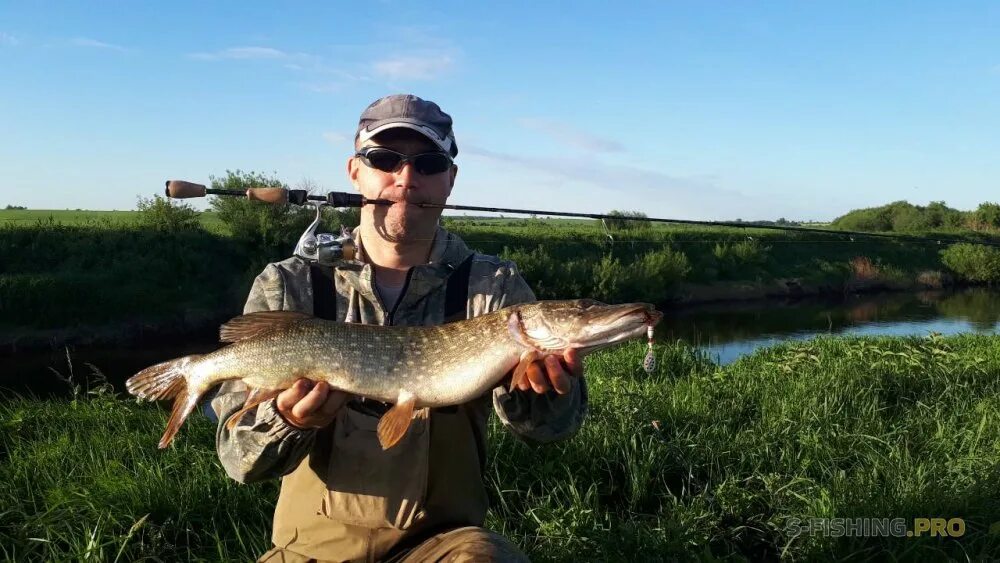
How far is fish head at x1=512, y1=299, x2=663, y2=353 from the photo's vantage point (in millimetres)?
2221

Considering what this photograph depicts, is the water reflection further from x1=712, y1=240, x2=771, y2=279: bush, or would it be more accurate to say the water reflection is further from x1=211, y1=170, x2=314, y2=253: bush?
x1=211, y1=170, x2=314, y2=253: bush

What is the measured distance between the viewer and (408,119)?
108 inches

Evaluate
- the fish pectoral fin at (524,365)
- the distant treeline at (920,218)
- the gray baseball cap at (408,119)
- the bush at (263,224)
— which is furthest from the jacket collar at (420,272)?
the distant treeline at (920,218)

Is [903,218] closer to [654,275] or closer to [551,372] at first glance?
[654,275]

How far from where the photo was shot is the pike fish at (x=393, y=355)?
2326 millimetres

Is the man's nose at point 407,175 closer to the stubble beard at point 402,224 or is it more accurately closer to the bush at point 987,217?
the stubble beard at point 402,224

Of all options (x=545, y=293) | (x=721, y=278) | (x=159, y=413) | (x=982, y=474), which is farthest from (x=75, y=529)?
(x=721, y=278)

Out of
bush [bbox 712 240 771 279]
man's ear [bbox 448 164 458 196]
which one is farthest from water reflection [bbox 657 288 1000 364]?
man's ear [bbox 448 164 458 196]

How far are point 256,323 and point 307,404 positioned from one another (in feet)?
1.36

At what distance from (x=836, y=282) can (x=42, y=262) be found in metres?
31.5

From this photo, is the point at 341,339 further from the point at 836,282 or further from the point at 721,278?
the point at 836,282

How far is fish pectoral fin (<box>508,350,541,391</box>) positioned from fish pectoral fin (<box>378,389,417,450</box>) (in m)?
0.38

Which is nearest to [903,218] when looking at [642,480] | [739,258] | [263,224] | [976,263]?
[976,263]

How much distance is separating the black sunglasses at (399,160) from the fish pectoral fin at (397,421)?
0.99 meters
